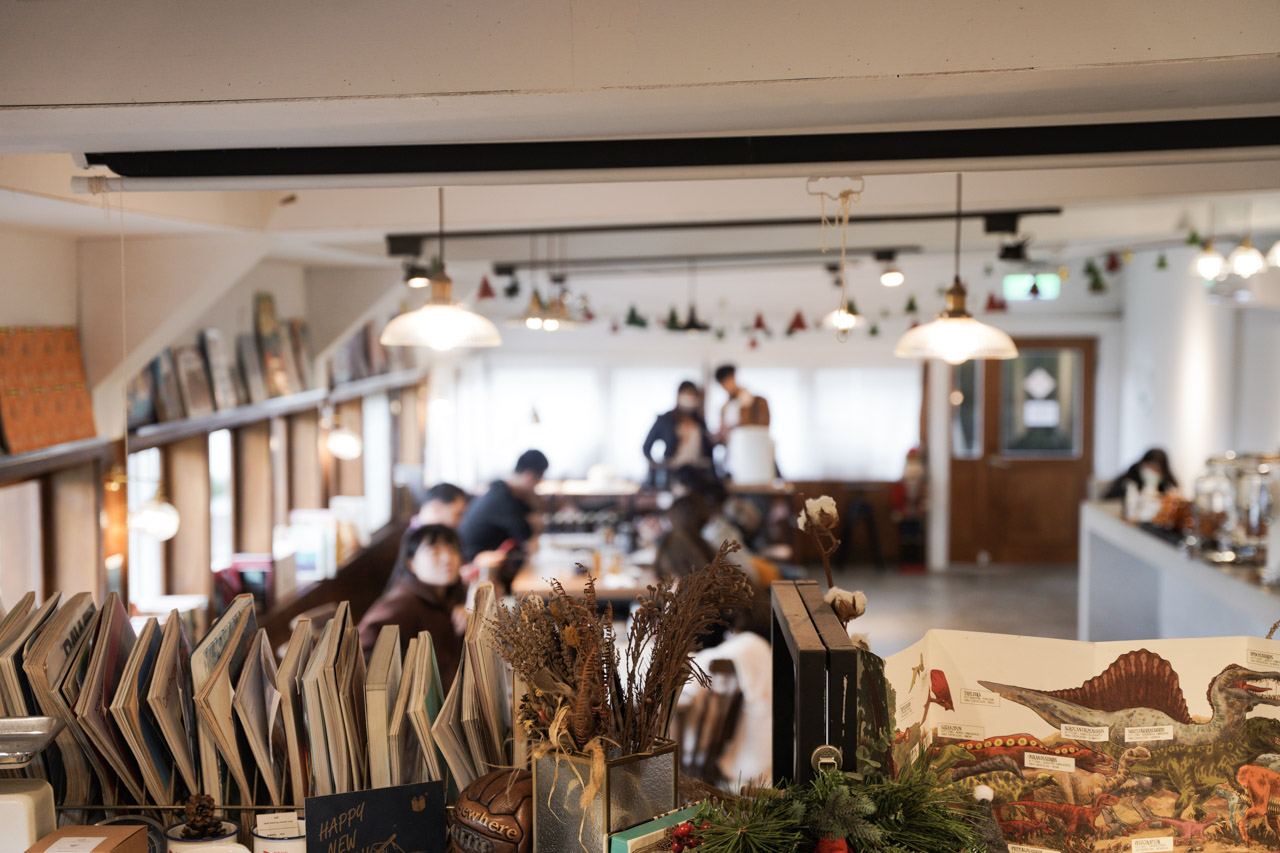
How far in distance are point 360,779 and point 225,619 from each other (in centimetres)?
46

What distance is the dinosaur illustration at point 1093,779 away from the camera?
201 centimetres

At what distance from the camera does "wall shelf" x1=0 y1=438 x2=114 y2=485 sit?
10.5ft

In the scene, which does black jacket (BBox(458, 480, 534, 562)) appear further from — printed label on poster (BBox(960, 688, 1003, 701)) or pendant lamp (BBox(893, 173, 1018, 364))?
printed label on poster (BBox(960, 688, 1003, 701))

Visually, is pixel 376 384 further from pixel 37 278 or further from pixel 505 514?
pixel 37 278

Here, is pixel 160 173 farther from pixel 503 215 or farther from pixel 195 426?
pixel 195 426

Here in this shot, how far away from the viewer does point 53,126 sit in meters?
1.96

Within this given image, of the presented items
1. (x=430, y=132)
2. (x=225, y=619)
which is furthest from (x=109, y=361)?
(x=430, y=132)

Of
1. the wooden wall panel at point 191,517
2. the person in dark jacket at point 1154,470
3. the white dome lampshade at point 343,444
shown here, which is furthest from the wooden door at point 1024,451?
Answer: the wooden wall panel at point 191,517

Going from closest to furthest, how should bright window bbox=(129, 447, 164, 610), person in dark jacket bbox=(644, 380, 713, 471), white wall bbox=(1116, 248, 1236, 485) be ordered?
bright window bbox=(129, 447, 164, 610)
white wall bbox=(1116, 248, 1236, 485)
person in dark jacket bbox=(644, 380, 713, 471)

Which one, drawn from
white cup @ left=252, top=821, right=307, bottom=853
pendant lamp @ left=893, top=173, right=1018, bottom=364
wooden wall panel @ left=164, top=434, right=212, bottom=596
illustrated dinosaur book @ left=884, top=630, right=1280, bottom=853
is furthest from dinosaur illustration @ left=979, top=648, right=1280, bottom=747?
wooden wall panel @ left=164, top=434, right=212, bottom=596

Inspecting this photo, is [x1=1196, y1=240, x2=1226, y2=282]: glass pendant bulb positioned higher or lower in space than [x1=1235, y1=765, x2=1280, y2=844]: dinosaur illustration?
higher

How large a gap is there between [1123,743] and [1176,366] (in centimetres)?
784

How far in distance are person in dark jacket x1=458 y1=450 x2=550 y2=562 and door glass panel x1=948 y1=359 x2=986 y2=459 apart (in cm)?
573

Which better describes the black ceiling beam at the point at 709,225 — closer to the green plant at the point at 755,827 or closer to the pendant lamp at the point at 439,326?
the pendant lamp at the point at 439,326
